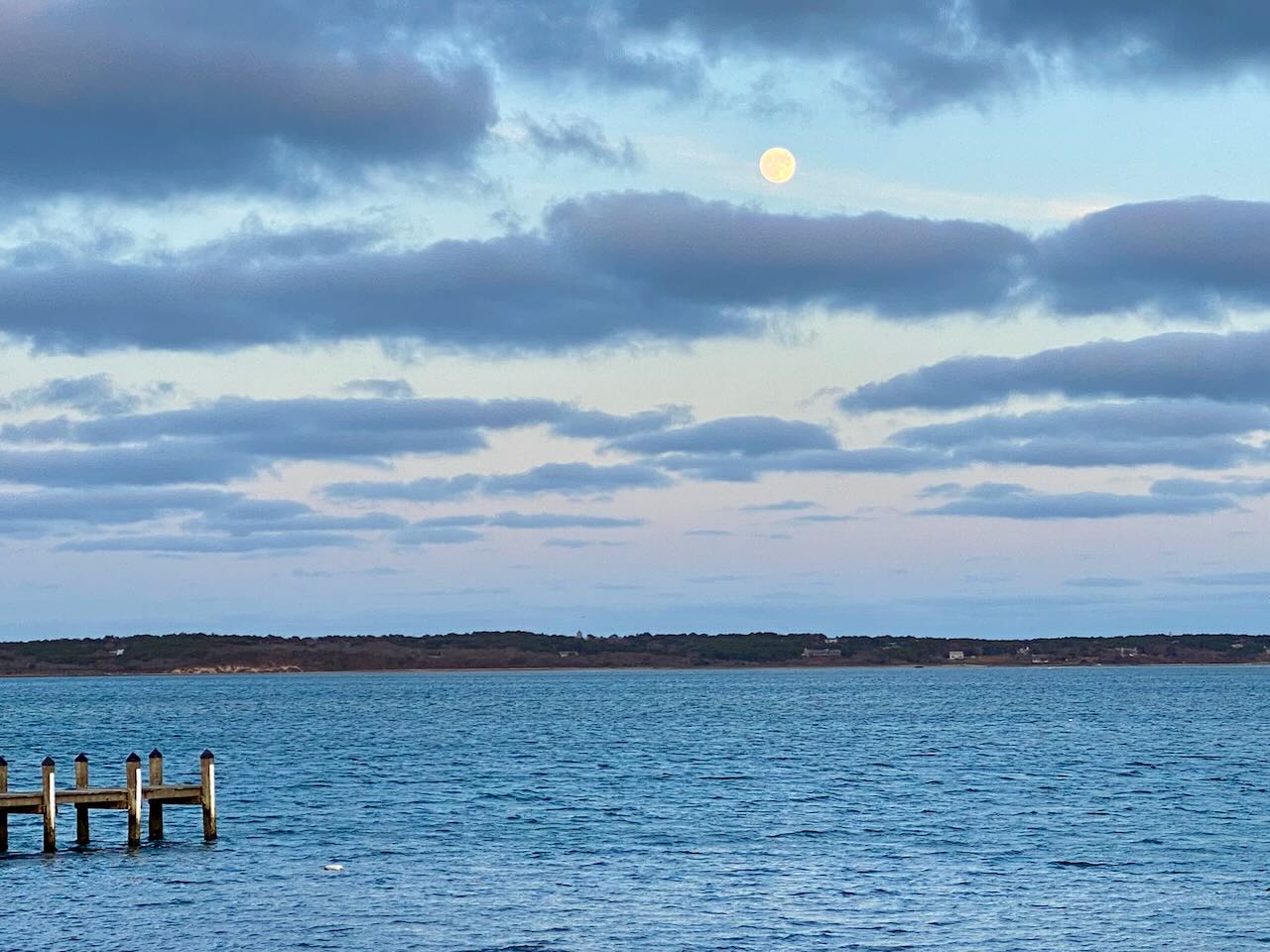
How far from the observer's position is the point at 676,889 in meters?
47.8

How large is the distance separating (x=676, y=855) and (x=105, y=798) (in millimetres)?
19282

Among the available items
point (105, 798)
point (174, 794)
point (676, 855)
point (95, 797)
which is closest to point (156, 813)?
point (174, 794)

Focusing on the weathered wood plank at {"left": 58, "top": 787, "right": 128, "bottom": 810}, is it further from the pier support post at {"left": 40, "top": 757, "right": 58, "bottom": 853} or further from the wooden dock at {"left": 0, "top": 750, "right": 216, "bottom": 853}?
the pier support post at {"left": 40, "top": 757, "right": 58, "bottom": 853}

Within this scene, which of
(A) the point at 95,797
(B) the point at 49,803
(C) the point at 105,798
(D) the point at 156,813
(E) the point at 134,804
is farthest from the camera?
(D) the point at 156,813

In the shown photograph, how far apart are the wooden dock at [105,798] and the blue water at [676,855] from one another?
3.04 ft

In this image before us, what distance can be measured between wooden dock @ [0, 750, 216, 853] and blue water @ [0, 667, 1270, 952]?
36.4 inches

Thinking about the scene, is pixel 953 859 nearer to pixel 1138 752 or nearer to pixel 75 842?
pixel 75 842

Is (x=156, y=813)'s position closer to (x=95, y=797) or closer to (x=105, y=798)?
(x=105, y=798)

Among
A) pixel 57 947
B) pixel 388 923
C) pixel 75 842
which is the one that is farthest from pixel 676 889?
pixel 75 842

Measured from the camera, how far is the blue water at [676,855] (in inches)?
1639

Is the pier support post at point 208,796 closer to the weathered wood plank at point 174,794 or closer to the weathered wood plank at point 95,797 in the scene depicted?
the weathered wood plank at point 174,794

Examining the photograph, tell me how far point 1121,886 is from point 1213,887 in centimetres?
281

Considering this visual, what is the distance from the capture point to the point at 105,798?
54719 millimetres

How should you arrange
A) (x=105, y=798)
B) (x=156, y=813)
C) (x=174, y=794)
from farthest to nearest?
(x=156, y=813)
(x=174, y=794)
(x=105, y=798)
